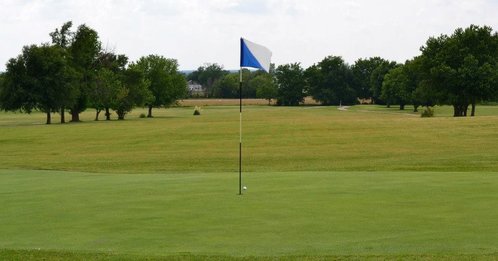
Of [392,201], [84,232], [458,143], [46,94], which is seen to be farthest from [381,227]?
[46,94]

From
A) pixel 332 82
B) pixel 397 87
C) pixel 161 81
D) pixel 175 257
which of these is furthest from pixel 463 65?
pixel 332 82

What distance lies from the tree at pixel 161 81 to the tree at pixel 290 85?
57063 millimetres

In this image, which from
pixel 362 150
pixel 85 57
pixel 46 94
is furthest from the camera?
pixel 85 57

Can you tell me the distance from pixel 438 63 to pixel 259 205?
69442 millimetres

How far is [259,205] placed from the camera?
13695 millimetres

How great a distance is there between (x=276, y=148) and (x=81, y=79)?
192ft

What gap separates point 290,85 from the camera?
570ft

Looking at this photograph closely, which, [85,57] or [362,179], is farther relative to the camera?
[85,57]

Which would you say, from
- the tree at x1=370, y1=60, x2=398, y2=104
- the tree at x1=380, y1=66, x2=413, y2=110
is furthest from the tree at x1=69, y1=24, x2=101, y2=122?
the tree at x1=370, y1=60, x2=398, y2=104

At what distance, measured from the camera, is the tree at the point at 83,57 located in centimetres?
9462

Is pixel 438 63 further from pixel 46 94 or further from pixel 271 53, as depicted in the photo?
pixel 271 53

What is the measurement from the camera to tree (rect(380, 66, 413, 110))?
111688 millimetres

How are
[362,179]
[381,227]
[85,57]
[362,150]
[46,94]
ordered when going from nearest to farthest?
[381,227] < [362,179] < [362,150] < [46,94] < [85,57]

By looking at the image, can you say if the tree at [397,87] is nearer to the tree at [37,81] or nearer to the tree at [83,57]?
the tree at [83,57]
